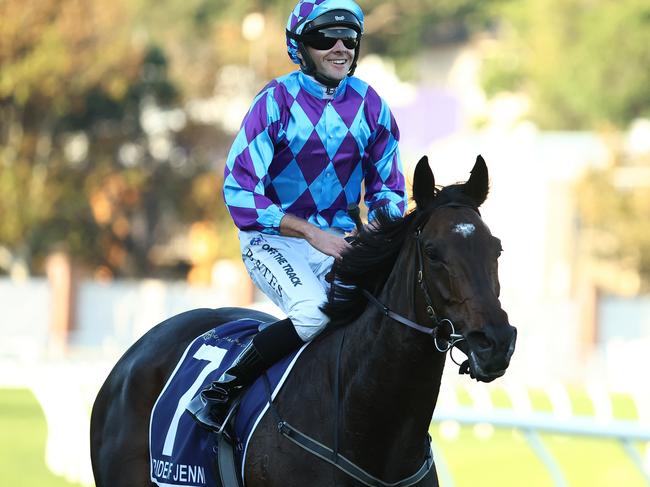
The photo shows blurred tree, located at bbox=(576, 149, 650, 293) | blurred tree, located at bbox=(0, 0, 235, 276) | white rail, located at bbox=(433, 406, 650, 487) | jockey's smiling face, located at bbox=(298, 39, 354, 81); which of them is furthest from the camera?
blurred tree, located at bbox=(576, 149, 650, 293)

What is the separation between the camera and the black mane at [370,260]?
159 inches

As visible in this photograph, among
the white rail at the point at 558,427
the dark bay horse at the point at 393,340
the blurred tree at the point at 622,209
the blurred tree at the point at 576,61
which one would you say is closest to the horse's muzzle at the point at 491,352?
the dark bay horse at the point at 393,340

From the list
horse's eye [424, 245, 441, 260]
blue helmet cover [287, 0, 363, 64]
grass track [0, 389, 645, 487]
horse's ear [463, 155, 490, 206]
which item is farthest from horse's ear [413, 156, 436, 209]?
grass track [0, 389, 645, 487]

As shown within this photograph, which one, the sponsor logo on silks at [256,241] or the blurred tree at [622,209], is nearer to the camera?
the sponsor logo on silks at [256,241]

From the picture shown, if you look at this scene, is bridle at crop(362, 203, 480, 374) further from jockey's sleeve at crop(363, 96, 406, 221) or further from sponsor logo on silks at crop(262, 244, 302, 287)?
jockey's sleeve at crop(363, 96, 406, 221)

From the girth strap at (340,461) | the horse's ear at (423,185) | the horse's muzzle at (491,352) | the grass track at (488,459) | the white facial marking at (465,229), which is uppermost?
the horse's ear at (423,185)

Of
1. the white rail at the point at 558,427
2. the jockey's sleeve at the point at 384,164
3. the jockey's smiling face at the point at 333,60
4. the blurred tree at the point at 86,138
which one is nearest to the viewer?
the jockey's smiling face at the point at 333,60

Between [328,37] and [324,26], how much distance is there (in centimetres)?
4

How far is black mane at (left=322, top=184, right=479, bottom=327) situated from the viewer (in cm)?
405

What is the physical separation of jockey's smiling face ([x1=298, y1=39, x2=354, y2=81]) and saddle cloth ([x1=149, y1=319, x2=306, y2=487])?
976 millimetres

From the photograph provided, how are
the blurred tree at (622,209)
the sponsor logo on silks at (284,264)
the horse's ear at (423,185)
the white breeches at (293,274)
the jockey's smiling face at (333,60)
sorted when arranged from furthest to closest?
the blurred tree at (622,209) → the jockey's smiling face at (333,60) → the sponsor logo on silks at (284,264) → the white breeches at (293,274) → the horse's ear at (423,185)

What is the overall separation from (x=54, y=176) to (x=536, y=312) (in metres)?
9.55

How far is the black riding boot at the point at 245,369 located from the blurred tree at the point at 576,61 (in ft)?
122

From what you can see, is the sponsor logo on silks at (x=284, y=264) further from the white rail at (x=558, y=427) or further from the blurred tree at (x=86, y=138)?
the blurred tree at (x=86, y=138)
